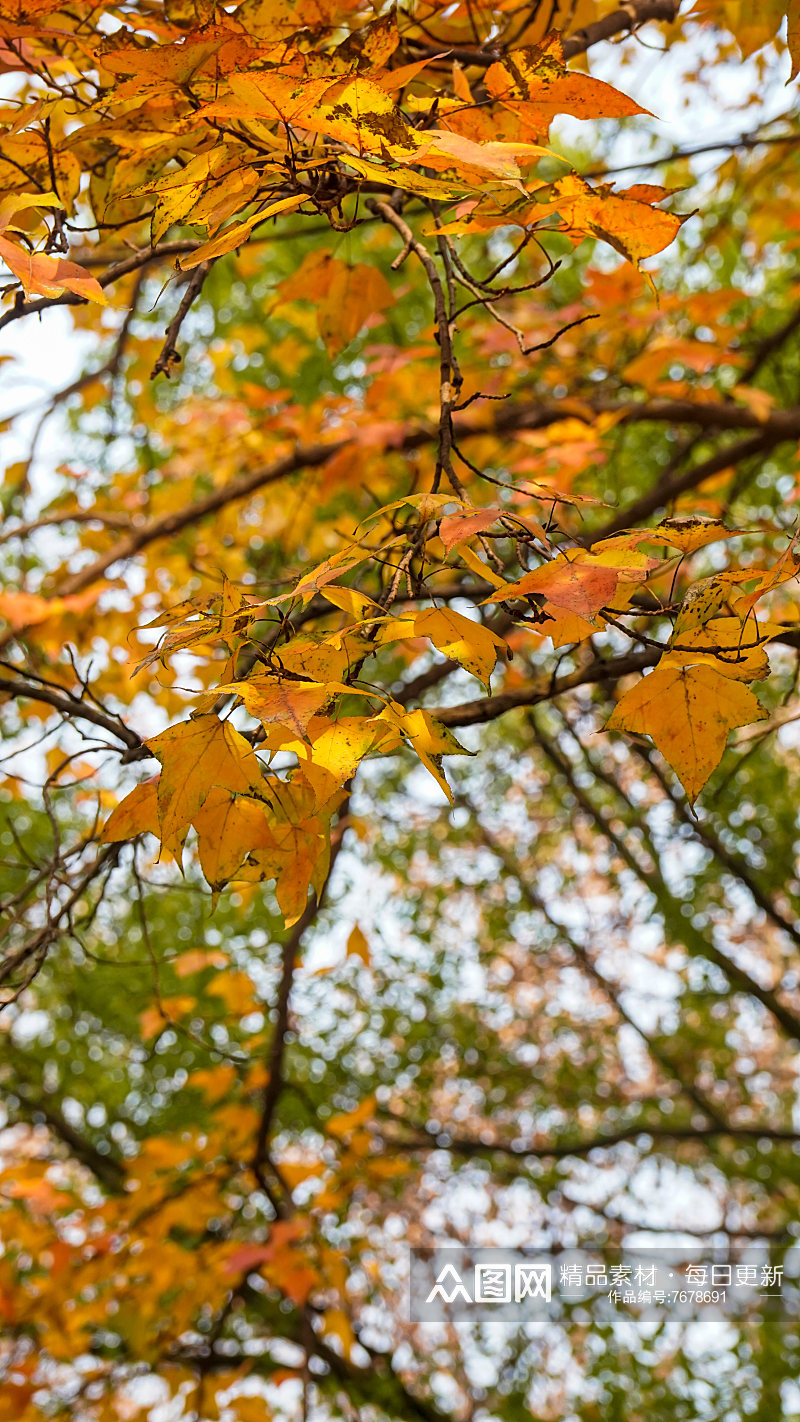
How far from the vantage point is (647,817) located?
3.77 meters

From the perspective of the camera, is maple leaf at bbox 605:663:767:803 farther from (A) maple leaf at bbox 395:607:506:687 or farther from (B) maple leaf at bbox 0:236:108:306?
(B) maple leaf at bbox 0:236:108:306

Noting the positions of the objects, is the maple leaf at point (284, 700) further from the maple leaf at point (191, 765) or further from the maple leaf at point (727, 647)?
the maple leaf at point (727, 647)

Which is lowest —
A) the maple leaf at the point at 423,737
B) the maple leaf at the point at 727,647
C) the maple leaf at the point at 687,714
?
the maple leaf at the point at 423,737

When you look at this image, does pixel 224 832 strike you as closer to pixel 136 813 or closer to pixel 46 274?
pixel 136 813

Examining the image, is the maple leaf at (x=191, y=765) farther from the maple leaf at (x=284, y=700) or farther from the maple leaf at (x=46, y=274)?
the maple leaf at (x=46, y=274)

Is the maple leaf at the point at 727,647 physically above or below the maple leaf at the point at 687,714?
above

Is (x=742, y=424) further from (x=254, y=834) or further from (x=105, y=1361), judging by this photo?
(x=105, y=1361)

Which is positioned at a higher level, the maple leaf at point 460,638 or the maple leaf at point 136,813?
the maple leaf at point 460,638

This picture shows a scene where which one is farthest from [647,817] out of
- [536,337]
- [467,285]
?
[467,285]

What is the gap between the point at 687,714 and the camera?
2.07 ft

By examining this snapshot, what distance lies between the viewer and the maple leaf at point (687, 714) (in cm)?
62

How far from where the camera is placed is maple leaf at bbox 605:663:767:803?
622mm

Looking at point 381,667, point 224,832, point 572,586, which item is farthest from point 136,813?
point 381,667

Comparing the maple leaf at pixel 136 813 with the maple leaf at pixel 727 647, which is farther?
the maple leaf at pixel 136 813
